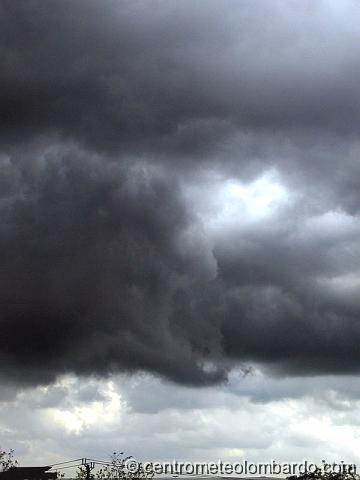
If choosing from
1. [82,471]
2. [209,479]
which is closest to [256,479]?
[209,479]

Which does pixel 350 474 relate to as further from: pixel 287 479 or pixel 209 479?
pixel 209 479

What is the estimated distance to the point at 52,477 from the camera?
655ft

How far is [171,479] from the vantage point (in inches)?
6122

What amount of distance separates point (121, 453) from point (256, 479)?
139 feet

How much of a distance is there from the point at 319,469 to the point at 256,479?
6532 centimetres

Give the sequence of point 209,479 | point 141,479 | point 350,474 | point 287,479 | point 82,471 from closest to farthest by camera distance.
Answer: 1. point 350,474
2. point 287,479
3. point 141,479
4. point 82,471
5. point 209,479

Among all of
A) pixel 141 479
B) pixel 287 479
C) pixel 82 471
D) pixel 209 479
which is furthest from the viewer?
pixel 209 479

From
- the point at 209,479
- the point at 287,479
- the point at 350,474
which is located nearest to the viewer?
the point at 350,474

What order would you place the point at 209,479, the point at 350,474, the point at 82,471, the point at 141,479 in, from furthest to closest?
1. the point at 209,479
2. the point at 82,471
3. the point at 141,479
4. the point at 350,474

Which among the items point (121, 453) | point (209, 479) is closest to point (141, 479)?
point (121, 453)

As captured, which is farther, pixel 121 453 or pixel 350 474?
pixel 121 453

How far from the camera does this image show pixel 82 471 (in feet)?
484

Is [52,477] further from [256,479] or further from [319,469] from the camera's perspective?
[319,469]

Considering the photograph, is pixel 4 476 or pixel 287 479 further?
pixel 4 476
